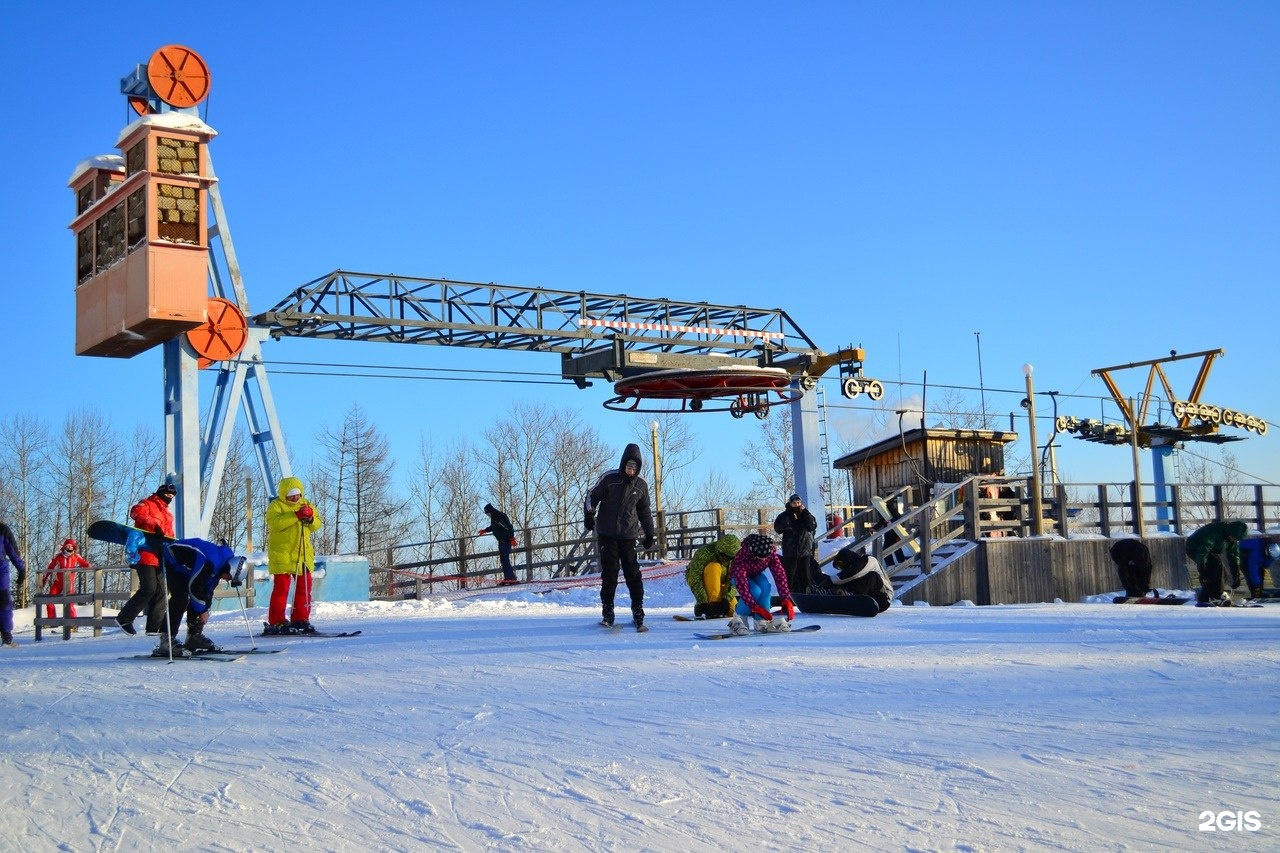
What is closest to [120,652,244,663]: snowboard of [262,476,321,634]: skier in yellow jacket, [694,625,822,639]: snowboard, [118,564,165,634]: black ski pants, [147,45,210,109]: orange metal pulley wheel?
[262,476,321,634]: skier in yellow jacket

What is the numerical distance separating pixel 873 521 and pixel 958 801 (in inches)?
766

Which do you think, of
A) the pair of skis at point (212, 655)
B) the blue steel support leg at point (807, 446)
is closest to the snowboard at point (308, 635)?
the pair of skis at point (212, 655)

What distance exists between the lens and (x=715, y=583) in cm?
1199

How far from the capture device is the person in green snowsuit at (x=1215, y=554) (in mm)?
13617

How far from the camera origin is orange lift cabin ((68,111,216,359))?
17.7m

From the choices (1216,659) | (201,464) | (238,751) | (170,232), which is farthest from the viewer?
(201,464)

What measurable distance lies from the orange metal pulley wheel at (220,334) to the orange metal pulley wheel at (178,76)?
342cm

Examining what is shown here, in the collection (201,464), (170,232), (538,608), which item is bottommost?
(538,608)

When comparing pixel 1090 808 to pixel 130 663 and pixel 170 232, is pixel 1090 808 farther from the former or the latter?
pixel 170 232

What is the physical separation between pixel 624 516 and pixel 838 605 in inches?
125

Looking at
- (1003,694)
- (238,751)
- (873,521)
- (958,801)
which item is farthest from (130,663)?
(873,521)

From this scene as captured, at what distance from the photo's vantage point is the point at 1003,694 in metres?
6.30

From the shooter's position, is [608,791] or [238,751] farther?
[238,751]

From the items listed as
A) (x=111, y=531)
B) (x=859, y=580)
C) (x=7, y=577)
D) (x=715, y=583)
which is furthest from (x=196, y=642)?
(x=859, y=580)
